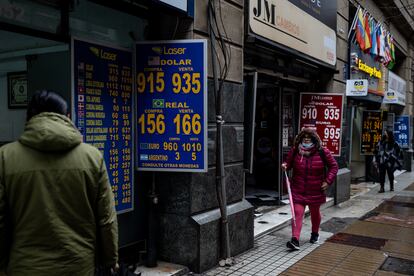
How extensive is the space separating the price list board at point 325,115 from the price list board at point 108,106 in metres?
5.06

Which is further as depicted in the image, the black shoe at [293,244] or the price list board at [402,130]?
the price list board at [402,130]

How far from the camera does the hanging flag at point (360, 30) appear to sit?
11602 mm

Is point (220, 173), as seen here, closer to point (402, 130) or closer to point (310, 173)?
point (310, 173)

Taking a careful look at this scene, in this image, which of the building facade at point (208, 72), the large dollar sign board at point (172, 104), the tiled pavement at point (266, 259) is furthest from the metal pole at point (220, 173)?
the large dollar sign board at point (172, 104)

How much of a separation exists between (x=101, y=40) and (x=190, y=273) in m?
2.78

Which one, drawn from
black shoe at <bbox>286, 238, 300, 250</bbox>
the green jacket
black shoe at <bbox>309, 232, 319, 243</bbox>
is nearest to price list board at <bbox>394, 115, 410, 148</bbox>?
black shoe at <bbox>309, 232, 319, 243</bbox>

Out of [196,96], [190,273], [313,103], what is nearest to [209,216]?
[190,273]

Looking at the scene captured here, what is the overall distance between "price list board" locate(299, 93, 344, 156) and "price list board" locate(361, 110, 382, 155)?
4279mm

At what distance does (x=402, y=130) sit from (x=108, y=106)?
15850 mm

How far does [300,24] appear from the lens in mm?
8195

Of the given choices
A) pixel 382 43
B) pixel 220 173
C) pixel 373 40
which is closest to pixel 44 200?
pixel 220 173

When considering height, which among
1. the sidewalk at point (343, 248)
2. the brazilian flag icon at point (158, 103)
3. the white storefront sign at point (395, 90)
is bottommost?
the sidewalk at point (343, 248)

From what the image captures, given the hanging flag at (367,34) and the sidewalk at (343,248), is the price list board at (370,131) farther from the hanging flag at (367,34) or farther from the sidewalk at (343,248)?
the sidewalk at (343,248)

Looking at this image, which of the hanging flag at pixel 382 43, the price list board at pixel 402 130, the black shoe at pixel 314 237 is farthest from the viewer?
the price list board at pixel 402 130
